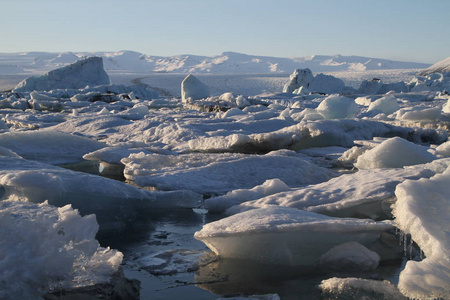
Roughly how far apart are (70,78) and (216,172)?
20.5 meters

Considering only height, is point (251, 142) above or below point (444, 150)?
below

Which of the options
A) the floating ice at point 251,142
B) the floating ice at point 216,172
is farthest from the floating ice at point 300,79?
the floating ice at point 216,172

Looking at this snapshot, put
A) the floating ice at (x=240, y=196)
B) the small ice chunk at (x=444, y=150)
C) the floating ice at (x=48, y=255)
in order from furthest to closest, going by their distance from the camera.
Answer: the small ice chunk at (x=444, y=150)
the floating ice at (x=240, y=196)
the floating ice at (x=48, y=255)

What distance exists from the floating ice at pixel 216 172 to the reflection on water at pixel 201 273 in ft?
4.55

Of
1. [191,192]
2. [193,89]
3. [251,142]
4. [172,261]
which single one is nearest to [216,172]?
[191,192]

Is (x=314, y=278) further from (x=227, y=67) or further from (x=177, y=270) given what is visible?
(x=227, y=67)

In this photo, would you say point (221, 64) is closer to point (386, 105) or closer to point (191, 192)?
point (386, 105)

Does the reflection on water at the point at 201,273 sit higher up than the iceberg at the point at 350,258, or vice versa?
the iceberg at the point at 350,258

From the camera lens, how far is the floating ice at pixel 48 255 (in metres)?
1.86

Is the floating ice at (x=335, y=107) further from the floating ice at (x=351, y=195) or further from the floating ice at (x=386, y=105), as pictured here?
the floating ice at (x=351, y=195)

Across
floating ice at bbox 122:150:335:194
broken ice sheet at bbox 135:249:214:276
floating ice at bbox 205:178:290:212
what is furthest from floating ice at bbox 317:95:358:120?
broken ice sheet at bbox 135:249:214:276

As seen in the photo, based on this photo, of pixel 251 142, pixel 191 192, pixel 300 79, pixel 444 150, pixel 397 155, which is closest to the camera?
pixel 191 192

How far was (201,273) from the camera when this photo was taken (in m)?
2.50

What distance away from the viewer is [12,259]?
189 cm
